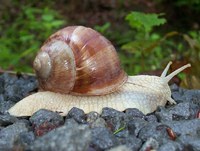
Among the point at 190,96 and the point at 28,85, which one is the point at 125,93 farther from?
the point at 28,85

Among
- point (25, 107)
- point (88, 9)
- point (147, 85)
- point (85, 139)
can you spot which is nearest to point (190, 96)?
point (147, 85)

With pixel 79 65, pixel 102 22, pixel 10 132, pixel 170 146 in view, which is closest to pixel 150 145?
pixel 170 146

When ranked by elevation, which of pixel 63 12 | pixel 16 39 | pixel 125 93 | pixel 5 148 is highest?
pixel 63 12

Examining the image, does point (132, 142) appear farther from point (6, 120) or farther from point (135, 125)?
point (6, 120)

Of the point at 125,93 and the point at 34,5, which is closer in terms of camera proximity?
the point at 125,93

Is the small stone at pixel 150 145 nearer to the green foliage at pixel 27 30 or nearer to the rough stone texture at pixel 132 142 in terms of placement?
the rough stone texture at pixel 132 142

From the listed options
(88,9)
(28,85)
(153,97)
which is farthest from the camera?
(88,9)
